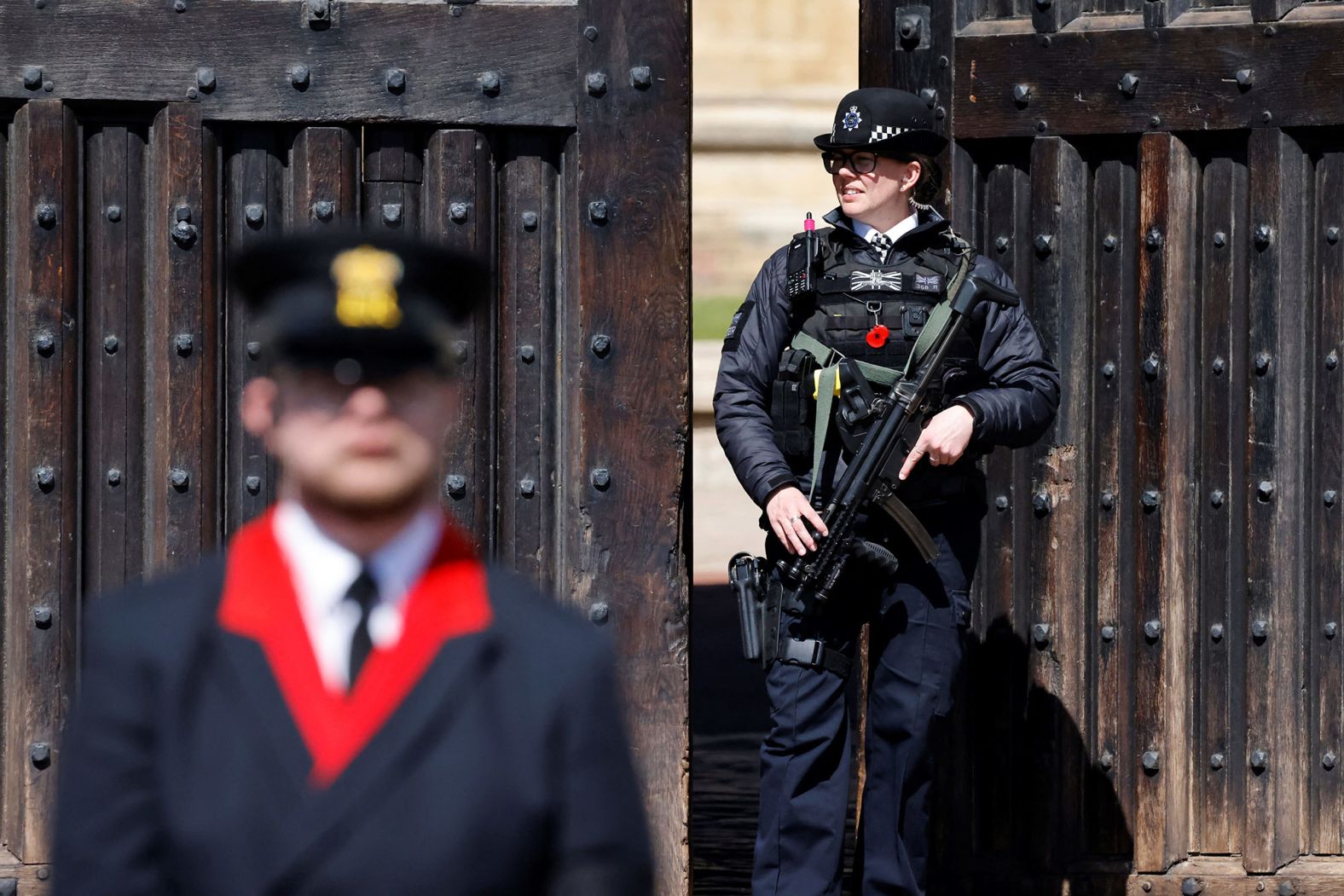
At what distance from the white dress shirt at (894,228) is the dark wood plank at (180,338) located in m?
1.28

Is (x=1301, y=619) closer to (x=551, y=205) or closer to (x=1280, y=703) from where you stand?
(x=1280, y=703)

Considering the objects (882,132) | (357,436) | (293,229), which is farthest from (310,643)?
(882,132)

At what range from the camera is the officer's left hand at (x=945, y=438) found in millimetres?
3900

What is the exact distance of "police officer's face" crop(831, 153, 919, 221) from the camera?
160 inches

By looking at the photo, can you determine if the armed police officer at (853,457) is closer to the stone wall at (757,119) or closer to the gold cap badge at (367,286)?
the gold cap badge at (367,286)

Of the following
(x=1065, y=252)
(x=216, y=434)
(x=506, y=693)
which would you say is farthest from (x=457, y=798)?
(x=1065, y=252)

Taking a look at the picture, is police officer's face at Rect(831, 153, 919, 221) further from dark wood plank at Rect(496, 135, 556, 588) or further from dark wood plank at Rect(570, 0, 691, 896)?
dark wood plank at Rect(496, 135, 556, 588)

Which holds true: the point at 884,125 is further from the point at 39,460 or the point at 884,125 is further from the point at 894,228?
the point at 39,460

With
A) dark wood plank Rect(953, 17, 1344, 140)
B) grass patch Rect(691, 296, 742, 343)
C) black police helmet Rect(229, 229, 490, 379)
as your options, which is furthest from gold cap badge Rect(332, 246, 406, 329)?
grass patch Rect(691, 296, 742, 343)

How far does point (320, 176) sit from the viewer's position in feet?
12.9

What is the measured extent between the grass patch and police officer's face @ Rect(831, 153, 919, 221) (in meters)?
8.87

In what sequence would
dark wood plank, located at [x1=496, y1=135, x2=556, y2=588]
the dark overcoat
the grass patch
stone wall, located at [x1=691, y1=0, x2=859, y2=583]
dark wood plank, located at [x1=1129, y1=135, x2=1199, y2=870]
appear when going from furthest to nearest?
stone wall, located at [x1=691, y1=0, x2=859, y2=583]
the grass patch
dark wood plank, located at [x1=1129, y1=135, x2=1199, y2=870]
dark wood plank, located at [x1=496, y1=135, x2=556, y2=588]
the dark overcoat

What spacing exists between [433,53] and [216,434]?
86 cm

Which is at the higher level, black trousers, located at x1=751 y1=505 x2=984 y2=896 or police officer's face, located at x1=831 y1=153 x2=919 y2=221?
police officer's face, located at x1=831 y1=153 x2=919 y2=221
